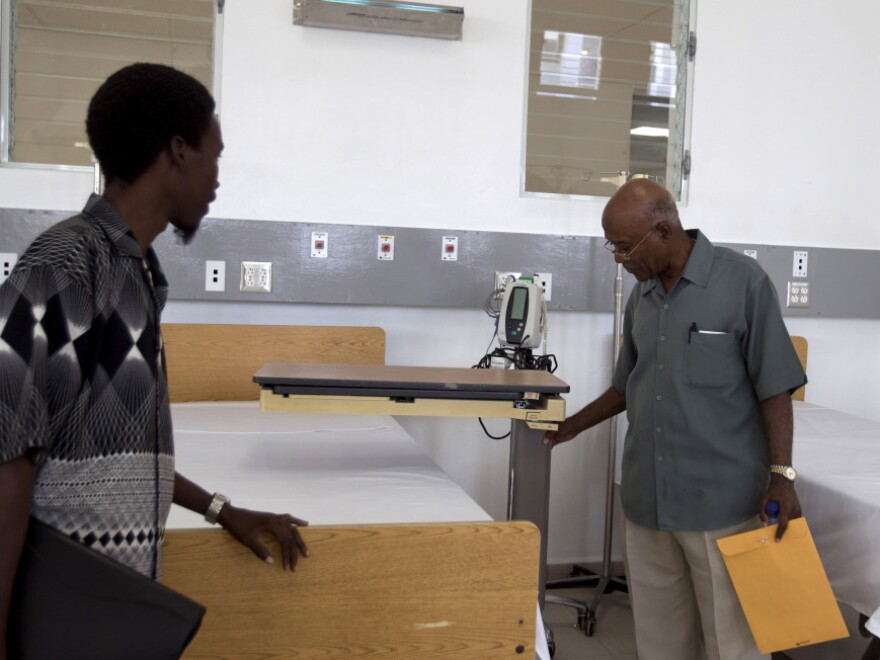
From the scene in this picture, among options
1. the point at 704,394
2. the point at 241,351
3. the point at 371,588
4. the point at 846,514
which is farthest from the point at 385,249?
the point at 371,588

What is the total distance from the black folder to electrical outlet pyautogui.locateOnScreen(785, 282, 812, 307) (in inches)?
136

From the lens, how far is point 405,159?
11.8 ft

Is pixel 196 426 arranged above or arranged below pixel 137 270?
below

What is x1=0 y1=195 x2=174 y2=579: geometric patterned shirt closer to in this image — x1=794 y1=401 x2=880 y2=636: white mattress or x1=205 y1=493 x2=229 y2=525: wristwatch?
x1=205 y1=493 x2=229 y2=525: wristwatch

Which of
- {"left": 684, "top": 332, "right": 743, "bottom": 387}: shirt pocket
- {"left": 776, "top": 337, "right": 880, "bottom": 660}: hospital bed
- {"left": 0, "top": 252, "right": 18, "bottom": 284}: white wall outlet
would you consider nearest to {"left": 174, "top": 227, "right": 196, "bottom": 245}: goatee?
{"left": 684, "top": 332, "right": 743, "bottom": 387}: shirt pocket

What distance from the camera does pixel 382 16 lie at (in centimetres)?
344

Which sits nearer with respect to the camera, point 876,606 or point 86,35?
point 876,606

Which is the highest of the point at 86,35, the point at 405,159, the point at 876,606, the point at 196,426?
the point at 86,35

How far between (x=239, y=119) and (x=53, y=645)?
9.10 feet

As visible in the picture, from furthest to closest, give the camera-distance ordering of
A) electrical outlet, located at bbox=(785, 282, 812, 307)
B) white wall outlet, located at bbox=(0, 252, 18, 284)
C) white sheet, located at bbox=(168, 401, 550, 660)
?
electrical outlet, located at bbox=(785, 282, 812, 307) → white wall outlet, located at bbox=(0, 252, 18, 284) → white sheet, located at bbox=(168, 401, 550, 660)

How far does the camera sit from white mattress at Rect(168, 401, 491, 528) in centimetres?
187

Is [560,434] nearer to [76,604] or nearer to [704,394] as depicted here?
[704,394]

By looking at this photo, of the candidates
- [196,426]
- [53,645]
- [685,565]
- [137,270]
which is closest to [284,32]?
[196,426]

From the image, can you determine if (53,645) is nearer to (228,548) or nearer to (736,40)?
(228,548)
